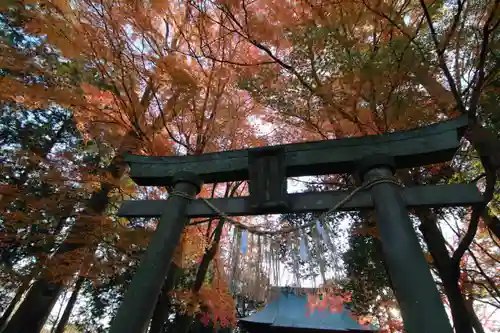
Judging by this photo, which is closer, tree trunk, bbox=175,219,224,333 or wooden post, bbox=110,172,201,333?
wooden post, bbox=110,172,201,333

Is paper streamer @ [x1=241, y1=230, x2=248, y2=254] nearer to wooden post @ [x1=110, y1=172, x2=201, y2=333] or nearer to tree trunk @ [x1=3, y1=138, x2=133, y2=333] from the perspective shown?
wooden post @ [x1=110, y1=172, x2=201, y2=333]

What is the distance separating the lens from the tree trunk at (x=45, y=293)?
5746 mm

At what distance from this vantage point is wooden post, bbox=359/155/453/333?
1790 mm

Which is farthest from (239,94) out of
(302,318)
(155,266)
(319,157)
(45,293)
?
(302,318)

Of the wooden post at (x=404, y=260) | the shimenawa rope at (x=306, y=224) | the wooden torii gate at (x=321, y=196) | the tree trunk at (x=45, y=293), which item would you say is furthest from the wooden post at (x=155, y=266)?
the tree trunk at (x=45, y=293)

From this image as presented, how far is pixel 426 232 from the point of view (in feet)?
14.0

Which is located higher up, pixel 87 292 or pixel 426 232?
pixel 87 292

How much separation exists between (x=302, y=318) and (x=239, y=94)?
696cm

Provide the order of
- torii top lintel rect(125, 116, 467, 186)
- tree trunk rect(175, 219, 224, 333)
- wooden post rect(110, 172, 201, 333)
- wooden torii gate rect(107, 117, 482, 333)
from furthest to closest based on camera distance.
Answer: tree trunk rect(175, 219, 224, 333) → torii top lintel rect(125, 116, 467, 186) → wooden post rect(110, 172, 201, 333) → wooden torii gate rect(107, 117, 482, 333)

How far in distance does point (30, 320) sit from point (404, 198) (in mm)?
7234

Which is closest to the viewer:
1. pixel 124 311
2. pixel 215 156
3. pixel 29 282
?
pixel 124 311

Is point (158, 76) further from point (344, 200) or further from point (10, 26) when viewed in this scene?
point (10, 26)

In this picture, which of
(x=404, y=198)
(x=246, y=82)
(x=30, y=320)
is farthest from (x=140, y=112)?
(x=30, y=320)

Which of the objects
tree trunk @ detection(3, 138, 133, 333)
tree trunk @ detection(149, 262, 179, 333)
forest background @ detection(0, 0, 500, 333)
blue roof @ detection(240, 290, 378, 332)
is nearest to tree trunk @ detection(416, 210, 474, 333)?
forest background @ detection(0, 0, 500, 333)
